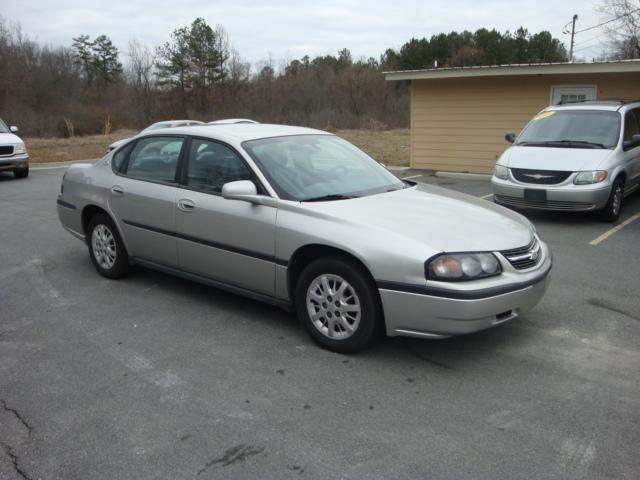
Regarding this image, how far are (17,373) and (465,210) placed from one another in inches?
135

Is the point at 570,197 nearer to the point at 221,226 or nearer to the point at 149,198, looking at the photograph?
the point at 221,226

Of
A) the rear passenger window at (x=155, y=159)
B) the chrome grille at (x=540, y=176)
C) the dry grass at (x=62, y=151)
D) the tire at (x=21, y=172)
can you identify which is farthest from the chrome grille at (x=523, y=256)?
the dry grass at (x=62, y=151)

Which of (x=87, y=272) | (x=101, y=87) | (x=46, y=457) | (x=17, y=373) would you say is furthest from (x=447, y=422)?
(x=101, y=87)

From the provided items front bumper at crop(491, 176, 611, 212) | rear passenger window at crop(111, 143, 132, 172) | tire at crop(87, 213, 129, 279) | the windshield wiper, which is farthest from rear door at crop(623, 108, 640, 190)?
tire at crop(87, 213, 129, 279)

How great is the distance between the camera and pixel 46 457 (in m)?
3.10

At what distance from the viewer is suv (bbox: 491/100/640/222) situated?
8.79 metres

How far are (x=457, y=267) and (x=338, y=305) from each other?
34.6 inches

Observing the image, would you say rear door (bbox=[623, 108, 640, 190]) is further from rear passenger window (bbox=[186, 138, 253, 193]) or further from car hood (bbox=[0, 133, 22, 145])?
car hood (bbox=[0, 133, 22, 145])

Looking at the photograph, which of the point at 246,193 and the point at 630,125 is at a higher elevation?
the point at 630,125

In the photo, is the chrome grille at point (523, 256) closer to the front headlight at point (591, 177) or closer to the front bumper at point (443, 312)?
the front bumper at point (443, 312)

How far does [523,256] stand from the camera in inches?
168

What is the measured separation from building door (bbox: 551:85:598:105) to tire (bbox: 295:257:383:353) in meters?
11.4

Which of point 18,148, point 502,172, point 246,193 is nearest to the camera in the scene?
point 246,193

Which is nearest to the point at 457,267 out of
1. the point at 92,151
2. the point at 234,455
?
the point at 234,455
